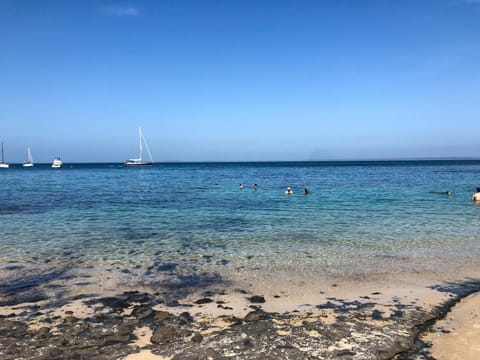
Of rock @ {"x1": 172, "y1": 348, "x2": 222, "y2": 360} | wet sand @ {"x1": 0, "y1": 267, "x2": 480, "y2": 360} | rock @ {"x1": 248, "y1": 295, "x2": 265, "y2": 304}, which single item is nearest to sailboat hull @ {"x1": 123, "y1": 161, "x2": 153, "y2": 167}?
wet sand @ {"x1": 0, "y1": 267, "x2": 480, "y2": 360}

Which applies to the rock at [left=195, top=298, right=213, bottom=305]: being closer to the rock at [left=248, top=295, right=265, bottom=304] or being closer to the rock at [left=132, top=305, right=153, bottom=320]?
the rock at [left=248, top=295, right=265, bottom=304]

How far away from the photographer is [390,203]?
2791 cm

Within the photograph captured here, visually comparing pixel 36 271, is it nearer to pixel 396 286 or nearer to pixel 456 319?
pixel 396 286

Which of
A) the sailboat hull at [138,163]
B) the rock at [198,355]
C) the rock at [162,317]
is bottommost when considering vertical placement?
the rock at [162,317]

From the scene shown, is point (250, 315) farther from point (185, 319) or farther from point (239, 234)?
point (239, 234)

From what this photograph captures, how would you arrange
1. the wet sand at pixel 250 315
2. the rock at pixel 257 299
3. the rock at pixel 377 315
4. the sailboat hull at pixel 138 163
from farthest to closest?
1. the sailboat hull at pixel 138 163
2. the rock at pixel 257 299
3. the rock at pixel 377 315
4. the wet sand at pixel 250 315

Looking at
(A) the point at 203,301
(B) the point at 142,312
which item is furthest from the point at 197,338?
(A) the point at 203,301

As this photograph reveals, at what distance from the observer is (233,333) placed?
271 inches

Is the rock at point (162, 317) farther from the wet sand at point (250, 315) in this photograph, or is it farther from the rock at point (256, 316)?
the rock at point (256, 316)

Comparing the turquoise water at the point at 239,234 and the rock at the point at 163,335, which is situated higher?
the rock at the point at 163,335

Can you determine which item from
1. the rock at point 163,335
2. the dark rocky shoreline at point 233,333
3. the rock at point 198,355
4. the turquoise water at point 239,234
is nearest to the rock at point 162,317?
the dark rocky shoreline at point 233,333

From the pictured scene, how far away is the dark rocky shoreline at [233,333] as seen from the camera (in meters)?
6.11

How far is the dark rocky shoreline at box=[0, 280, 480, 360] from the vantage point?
6.11 metres

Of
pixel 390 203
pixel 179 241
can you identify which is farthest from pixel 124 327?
pixel 390 203
